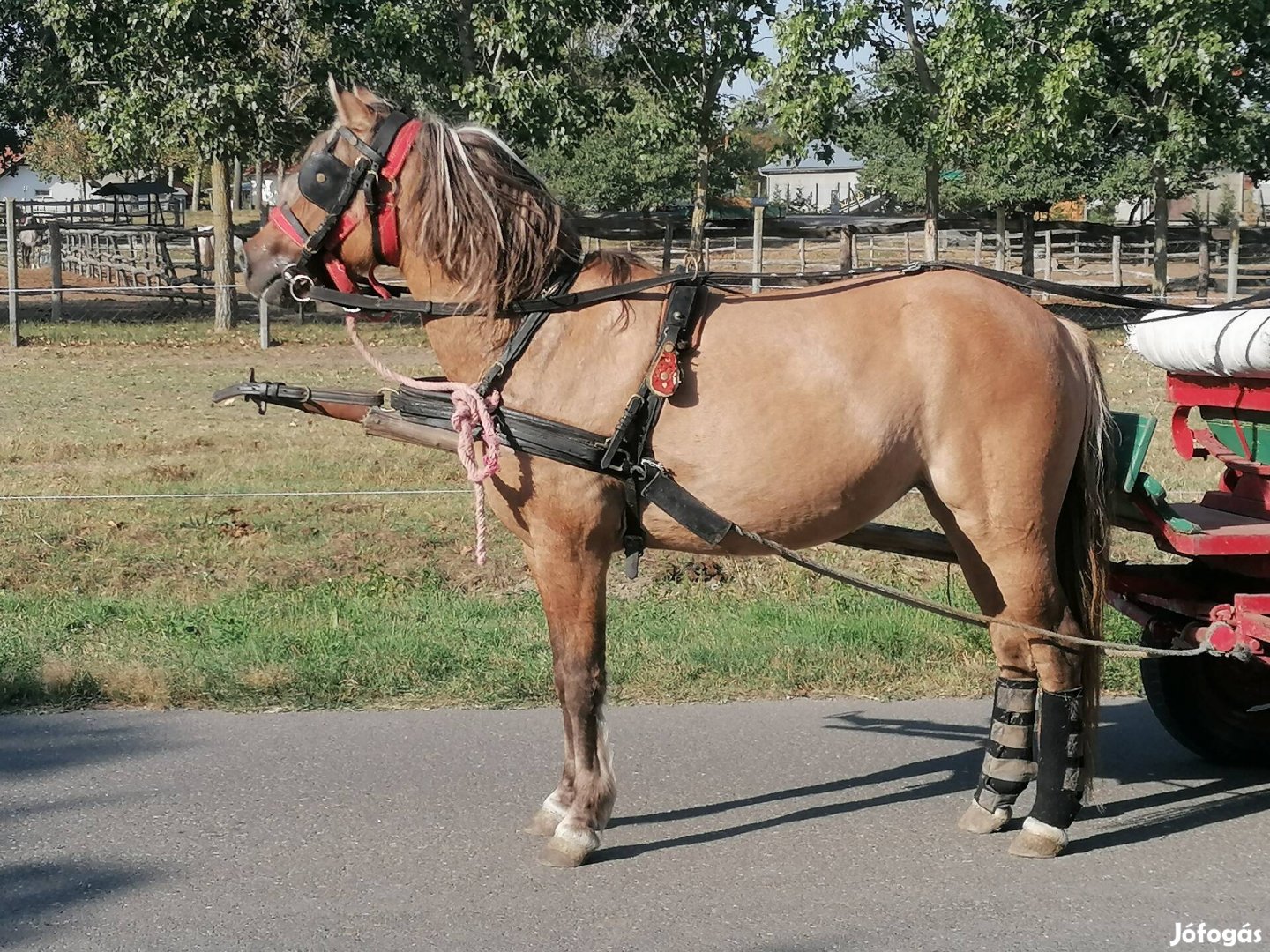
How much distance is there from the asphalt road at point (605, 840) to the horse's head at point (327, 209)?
5.74 feet

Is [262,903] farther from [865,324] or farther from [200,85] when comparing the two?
[200,85]

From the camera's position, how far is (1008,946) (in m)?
3.65

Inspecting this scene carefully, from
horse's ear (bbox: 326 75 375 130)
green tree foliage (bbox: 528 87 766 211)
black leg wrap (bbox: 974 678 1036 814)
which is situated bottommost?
black leg wrap (bbox: 974 678 1036 814)

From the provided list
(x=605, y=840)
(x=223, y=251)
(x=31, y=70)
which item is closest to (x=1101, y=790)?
(x=605, y=840)

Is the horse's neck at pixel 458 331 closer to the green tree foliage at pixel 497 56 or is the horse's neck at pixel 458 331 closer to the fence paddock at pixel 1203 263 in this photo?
the green tree foliage at pixel 497 56

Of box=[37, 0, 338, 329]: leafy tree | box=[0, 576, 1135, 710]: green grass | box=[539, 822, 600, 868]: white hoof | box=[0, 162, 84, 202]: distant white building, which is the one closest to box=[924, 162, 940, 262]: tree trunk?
box=[37, 0, 338, 329]: leafy tree

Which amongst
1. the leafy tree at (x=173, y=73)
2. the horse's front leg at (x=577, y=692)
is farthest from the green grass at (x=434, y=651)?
the leafy tree at (x=173, y=73)

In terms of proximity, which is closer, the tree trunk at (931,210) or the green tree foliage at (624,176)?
the tree trunk at (931,210)

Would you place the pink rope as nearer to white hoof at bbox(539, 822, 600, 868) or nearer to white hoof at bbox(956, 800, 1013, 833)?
white hoof at bbox(539, 822, 600, 868)

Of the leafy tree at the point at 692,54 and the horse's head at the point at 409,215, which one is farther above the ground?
the leafy tree at the point at 692,54

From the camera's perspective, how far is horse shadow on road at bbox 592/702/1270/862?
4582 mm

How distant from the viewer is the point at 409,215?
422 centimetres

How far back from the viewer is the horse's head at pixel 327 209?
4172 millimetres

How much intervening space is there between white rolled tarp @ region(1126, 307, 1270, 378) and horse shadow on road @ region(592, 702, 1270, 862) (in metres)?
1.51
